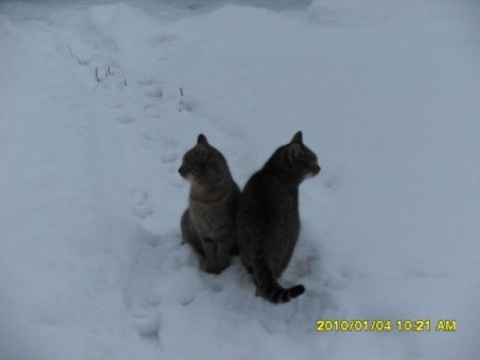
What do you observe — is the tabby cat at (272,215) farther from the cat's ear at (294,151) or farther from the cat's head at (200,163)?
the cat's head at (200,163)

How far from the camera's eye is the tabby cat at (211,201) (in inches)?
120

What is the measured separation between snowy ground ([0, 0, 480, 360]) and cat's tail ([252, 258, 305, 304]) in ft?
1.14

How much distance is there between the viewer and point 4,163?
4199mm

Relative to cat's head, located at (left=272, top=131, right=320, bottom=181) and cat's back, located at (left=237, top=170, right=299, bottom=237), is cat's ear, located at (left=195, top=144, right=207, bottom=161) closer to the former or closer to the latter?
cat's back, located at (left=237, top=170, right=299, bottom=237)

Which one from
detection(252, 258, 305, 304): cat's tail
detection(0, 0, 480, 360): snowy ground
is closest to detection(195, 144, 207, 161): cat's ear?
detection(252, 258, 305, 304): cat's tail

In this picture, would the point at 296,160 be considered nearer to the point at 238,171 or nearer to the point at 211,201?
the point at 211,201

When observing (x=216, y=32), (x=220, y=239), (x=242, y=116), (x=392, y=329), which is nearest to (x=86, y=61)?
(x=216, y=32)

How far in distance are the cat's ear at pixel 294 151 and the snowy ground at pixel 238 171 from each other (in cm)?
69

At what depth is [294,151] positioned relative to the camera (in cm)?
319

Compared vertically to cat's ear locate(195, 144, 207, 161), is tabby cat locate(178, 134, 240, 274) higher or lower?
lower

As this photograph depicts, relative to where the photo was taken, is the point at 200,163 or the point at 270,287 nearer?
the point at 270,287

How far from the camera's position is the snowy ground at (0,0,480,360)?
2.82m
